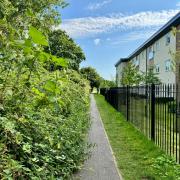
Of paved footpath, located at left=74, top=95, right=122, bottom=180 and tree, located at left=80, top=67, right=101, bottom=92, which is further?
tree, located at left=80, top=67, right=101, bottom=92

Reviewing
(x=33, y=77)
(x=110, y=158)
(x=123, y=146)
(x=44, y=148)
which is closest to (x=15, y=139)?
(x=44, y=148)

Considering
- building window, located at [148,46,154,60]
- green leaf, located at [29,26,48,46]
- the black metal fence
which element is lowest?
the black metal fence

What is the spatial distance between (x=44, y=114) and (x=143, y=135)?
7.27m

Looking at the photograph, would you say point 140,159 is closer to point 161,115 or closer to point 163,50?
point 161,115

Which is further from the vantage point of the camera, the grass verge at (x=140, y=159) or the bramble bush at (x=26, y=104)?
the grass verge at (x=140, y=159)

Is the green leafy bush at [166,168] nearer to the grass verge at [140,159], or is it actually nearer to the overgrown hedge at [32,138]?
the grass verge at [140,159]

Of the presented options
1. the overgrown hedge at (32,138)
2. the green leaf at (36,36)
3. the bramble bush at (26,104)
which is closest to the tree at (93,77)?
the overgrown hedge at (32,138)

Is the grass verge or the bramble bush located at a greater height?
the bramble bush

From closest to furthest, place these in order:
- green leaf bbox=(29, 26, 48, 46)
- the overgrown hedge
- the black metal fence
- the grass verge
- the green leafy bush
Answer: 1. green leaf bbox=(29, 26, 48, 46)
2. the overgrown hedge
3. the green leafy bush
4. the grass verge
5. the black metal fence

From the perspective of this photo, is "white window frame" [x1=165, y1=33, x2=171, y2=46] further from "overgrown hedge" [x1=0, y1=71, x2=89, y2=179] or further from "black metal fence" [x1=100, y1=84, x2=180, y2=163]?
"overgrown hedge" [x1=0, y1=71, x2=89, y2=179]

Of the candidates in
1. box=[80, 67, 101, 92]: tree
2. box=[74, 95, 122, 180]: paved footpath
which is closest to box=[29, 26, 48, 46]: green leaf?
box=[74, 95, 122, 180]: paved footpath

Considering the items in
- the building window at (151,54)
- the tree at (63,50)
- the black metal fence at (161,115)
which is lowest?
the black metal fence at (161,115)

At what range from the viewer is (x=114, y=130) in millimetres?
13148

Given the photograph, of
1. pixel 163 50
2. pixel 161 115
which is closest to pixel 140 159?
pixel 161 115
